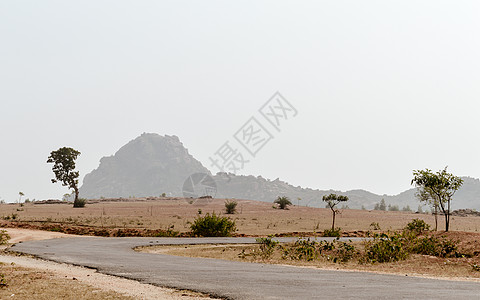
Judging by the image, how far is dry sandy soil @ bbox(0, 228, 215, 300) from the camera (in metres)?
11.3

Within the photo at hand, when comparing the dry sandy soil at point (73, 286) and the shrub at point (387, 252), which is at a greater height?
the shrub at point (387, 252)

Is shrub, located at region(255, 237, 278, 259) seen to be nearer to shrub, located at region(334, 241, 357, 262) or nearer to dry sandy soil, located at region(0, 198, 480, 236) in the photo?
shrub, located at region(334, 241, 357, 262)

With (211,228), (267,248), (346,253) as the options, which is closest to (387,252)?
(346,253)

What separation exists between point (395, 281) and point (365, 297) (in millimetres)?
3362

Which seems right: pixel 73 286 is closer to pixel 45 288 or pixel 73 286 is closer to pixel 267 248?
pixel 45 288

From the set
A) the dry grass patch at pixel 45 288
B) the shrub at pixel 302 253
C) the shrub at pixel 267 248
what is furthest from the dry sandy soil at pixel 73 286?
the shrub at pixel 302 253

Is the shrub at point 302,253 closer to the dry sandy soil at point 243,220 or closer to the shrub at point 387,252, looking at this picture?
the shrub at point 387,252

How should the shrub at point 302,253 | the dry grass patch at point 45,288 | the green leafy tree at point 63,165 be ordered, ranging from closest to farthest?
the dry grass patch at point 45,288 → the shrub at point 302,253 → the green leafy tree at point 63,165

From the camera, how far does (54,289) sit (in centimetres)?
1206

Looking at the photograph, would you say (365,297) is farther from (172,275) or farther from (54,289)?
(54,289)

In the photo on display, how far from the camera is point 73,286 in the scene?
12.5 m

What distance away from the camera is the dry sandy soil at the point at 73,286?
11.3 m

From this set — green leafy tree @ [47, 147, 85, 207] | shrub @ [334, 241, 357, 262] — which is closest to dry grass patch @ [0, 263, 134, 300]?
→ shrub @ [334, 241, 357, 262]

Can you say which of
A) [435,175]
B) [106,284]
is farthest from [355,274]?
[435,175]
